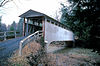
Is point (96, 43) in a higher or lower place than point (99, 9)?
lower

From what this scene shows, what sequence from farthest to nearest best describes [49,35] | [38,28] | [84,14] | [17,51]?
[38,28], [49,35], [17,51], [84,14]

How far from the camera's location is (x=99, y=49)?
260 centimetres

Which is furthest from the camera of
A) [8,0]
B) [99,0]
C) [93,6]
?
[8,0]

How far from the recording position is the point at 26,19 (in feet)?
37.4

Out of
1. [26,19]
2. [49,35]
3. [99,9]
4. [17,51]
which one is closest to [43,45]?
[49,35]

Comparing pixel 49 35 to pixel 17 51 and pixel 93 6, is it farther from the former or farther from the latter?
pixel 93 6

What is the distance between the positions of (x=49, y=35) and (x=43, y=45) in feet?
5.01

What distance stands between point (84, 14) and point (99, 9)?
20.7 inches

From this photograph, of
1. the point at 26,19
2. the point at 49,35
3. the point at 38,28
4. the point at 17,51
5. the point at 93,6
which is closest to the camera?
the point at 93,6

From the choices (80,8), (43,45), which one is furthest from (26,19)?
(80,8)

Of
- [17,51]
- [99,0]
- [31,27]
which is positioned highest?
[99,0]

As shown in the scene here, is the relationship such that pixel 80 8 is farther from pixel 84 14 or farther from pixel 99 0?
pixel 99 0

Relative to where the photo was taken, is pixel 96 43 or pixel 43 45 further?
pixel 43 45

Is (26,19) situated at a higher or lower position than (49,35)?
higher
